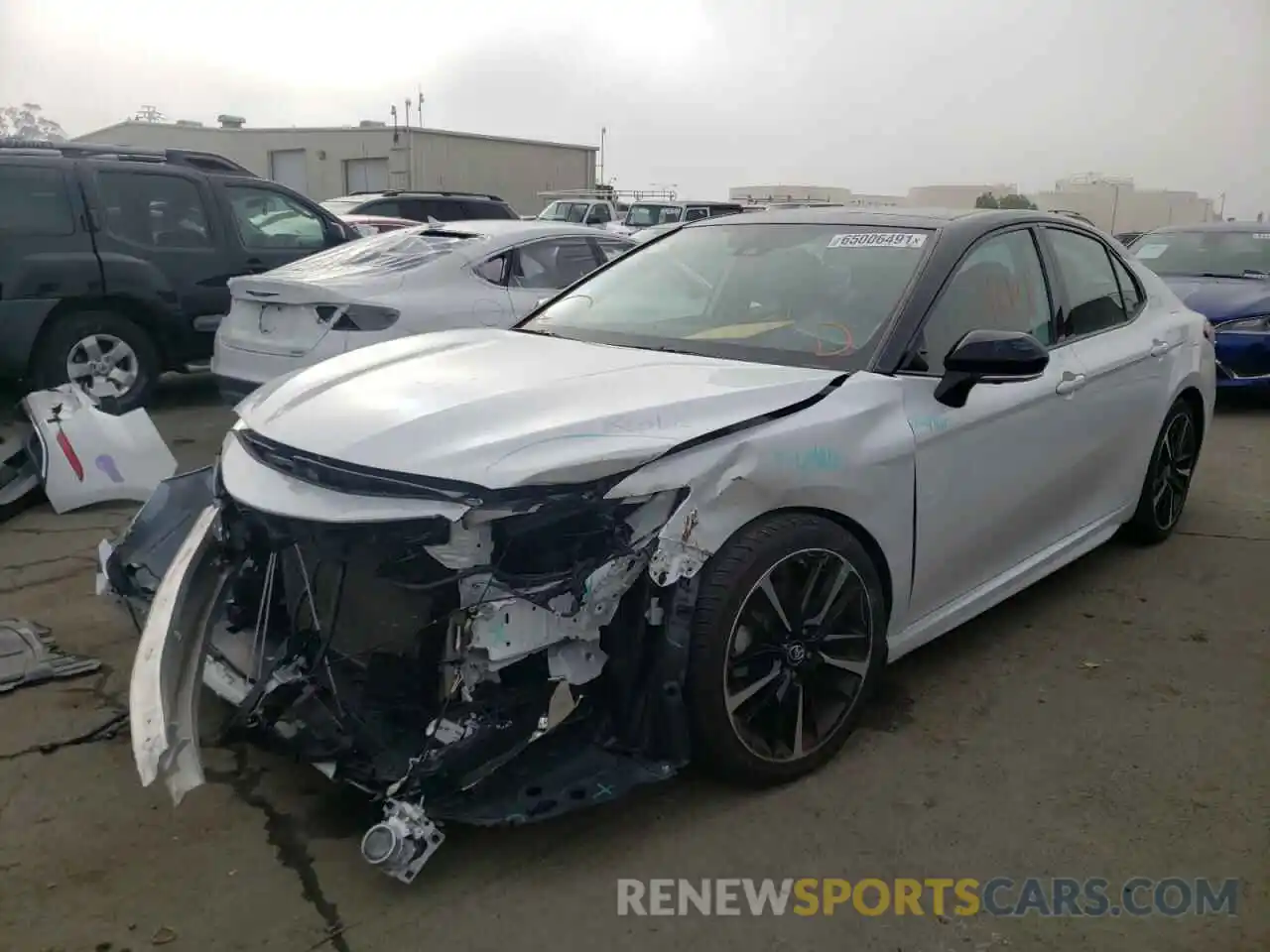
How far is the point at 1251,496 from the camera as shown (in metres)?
6.06

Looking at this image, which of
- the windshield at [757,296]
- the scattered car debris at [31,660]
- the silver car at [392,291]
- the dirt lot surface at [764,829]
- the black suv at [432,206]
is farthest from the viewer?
the black suv at [432,206]

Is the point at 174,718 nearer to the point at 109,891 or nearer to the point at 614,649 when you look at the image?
the point at 109,891

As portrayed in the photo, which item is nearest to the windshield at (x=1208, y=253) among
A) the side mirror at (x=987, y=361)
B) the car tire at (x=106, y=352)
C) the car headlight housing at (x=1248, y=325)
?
the car headlight housing at (x=1248, y=325)

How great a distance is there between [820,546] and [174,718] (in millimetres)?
1715

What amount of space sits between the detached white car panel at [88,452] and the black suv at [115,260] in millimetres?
1775

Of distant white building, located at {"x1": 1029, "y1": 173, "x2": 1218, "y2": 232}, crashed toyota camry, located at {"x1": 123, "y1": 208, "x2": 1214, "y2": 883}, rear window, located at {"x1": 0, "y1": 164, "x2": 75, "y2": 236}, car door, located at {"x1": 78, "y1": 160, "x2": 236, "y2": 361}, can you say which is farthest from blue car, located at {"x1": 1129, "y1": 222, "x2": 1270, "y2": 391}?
distant white building, located at {"x1": 1029, "y1": 173, "x2": 1218, "y2": 232}

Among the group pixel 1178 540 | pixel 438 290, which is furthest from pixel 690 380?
pixel 438 290

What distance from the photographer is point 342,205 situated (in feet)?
53.8

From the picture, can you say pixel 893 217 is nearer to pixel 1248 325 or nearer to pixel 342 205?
pixel 1248 325

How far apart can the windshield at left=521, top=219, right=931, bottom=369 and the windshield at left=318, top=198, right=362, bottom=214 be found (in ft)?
40.2

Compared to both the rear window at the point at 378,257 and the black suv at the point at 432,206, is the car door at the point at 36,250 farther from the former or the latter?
the black suv at the point at 432,206

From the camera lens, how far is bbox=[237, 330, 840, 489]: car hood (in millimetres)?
2490

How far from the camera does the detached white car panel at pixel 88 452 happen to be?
17.8 feet

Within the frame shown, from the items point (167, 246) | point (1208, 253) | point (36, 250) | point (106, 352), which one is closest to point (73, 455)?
point (106, 352)
